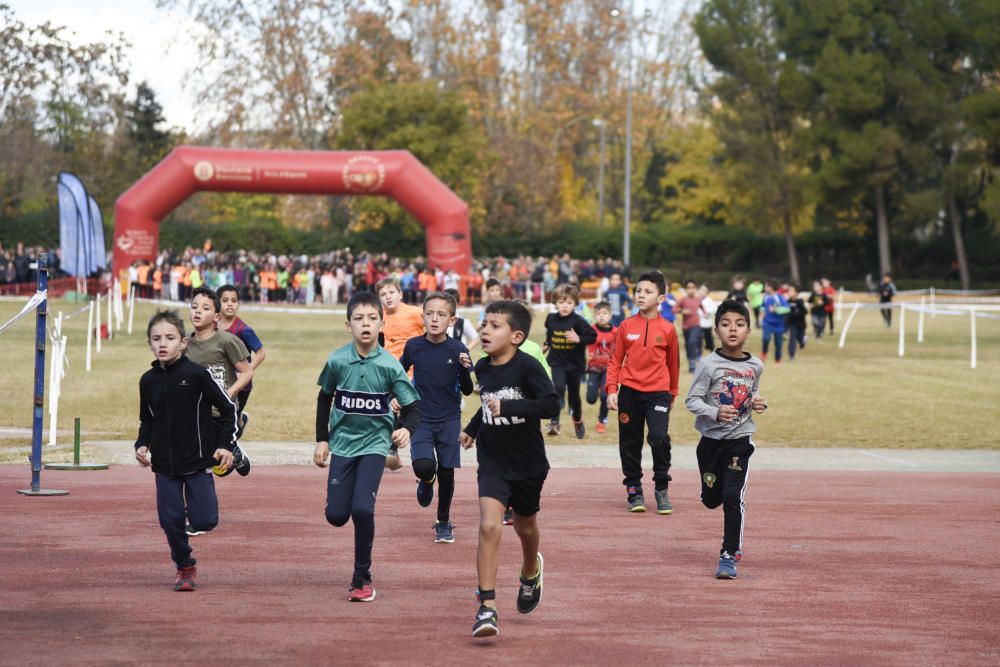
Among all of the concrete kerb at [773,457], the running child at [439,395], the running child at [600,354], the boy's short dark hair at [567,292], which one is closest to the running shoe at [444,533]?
the running child at [439,395]

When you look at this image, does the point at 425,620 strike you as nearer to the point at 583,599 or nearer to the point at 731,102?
the point at 583,599

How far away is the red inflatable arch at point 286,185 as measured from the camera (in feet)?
141

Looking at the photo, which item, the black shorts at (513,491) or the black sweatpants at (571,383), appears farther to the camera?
the black sweatpants at (571,383)

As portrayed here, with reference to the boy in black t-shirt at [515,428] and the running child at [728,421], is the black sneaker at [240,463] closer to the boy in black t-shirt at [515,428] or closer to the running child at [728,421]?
the boy in black t-shirt at [515,428]

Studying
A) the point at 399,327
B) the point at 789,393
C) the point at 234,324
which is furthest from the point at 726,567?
the point at 789,393

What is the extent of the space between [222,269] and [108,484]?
36746 mm

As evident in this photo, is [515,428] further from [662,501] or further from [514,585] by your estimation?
[662,501]

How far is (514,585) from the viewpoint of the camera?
777 cm

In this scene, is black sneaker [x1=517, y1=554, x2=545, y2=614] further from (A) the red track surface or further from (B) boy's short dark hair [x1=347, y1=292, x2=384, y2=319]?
(B) boy's short dark hair [x1=347, y1=292, x2=384, y2=319]

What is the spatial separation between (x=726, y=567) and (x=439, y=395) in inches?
89.1

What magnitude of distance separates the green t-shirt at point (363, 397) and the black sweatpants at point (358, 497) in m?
0.06

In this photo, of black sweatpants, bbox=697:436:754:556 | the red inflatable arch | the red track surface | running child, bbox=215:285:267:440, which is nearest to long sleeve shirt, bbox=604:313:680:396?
the red track surface

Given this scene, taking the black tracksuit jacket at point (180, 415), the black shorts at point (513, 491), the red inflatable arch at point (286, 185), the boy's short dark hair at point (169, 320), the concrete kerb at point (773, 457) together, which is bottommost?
the concrete kerb at point (773, 457)

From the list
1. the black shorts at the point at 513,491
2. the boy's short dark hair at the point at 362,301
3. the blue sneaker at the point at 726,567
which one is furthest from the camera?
the blue sneaker at the point at 726,567
